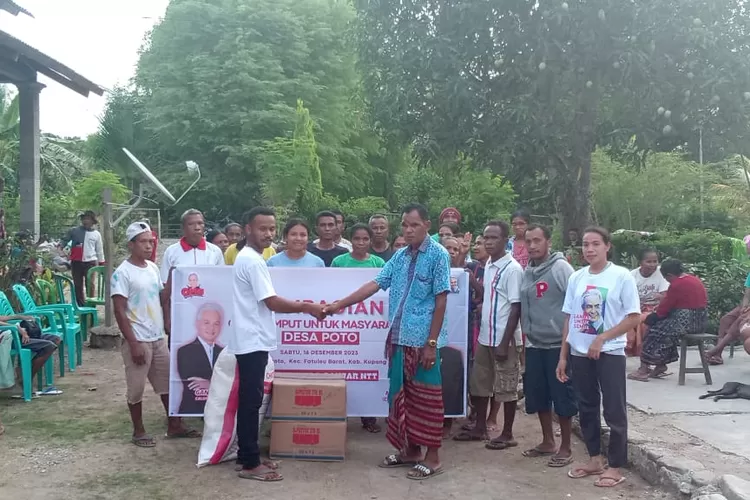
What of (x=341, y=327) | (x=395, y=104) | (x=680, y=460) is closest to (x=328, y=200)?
(x=395, y=104)

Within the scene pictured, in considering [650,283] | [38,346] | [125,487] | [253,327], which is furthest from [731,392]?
[38,346]

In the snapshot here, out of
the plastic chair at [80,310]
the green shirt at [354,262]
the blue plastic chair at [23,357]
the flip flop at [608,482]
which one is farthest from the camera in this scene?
the plastic chair at [80,310]

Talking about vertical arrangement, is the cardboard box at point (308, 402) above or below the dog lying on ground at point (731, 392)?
above

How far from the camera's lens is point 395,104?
49.6 feet

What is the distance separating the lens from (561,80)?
542 inches

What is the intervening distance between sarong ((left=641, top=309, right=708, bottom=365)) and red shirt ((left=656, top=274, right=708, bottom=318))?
0.06 metres

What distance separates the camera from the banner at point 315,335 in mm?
5746

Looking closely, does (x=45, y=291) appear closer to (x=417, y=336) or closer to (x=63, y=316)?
(x=63, y=316)

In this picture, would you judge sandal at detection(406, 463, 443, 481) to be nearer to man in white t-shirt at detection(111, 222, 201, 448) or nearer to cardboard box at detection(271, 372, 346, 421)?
cardboard box at detection(271, 372, 346, 421)

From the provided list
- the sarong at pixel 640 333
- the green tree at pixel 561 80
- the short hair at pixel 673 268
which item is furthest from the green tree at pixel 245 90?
the short hair at pixel 673 268

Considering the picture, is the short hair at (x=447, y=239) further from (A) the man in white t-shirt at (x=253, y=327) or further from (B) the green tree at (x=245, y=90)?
(B) the green tree at (x=245, y=90)

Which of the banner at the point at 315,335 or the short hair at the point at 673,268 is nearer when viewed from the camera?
the banner at the point at 315,335

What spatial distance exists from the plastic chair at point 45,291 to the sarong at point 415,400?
20.4ft

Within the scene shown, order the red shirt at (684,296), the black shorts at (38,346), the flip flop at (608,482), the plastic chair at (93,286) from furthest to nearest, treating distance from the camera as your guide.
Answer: the plastic chair at (93,286) → the red shirt at (684,296) → the black shorts at (38,346) → the flip flop at (608,482)
